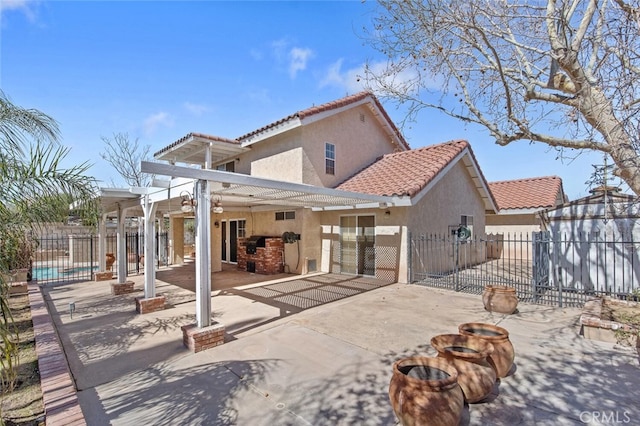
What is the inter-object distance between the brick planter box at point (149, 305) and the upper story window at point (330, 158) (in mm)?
9040

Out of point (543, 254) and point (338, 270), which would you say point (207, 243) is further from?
point (543, 254)

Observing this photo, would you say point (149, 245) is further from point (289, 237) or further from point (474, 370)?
point (474, 370)

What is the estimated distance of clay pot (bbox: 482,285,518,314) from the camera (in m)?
8.33

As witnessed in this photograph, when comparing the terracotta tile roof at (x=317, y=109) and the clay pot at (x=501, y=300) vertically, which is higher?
the terracotta tile roof at (x=317, y=109)

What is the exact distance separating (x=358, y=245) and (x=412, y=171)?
13.6ft

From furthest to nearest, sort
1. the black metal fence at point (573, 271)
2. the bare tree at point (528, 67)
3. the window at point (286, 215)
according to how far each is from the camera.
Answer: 1. the window at point (286, 215)
2. the black metal fence at point (573, 271)
3. the bare tree at point (528, 67)

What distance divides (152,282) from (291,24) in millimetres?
8882

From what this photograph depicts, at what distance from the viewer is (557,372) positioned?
16.8 ft

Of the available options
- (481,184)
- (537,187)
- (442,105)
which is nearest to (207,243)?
(442,105)

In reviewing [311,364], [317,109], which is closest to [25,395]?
[311,364]

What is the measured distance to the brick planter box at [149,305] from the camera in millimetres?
8780

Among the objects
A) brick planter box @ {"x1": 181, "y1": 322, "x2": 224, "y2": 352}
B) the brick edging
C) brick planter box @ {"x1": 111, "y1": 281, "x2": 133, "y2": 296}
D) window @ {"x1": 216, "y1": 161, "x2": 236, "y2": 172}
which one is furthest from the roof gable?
the brick edging

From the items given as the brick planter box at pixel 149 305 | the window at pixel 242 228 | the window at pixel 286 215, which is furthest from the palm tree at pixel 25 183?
Result: the window at pixel 242 228

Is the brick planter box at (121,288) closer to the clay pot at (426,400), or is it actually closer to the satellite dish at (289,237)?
the satellite dish at (289,237)
